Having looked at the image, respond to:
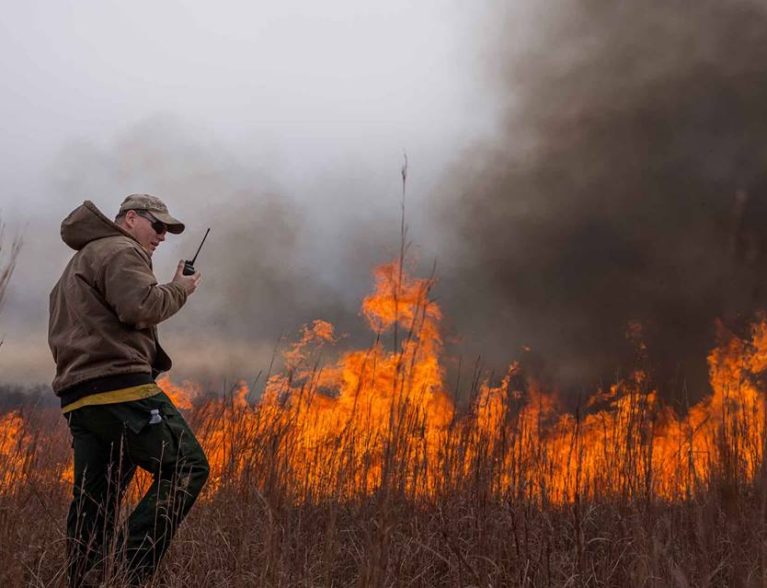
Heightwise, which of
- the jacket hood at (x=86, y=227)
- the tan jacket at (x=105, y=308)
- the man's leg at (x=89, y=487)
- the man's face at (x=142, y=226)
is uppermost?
the man's face at (x=142, y=226)

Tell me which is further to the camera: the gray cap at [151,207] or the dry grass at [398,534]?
the gray cap at [151,207]

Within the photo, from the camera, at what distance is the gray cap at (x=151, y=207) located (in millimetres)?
2980

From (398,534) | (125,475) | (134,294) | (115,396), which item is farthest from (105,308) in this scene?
(398,534)

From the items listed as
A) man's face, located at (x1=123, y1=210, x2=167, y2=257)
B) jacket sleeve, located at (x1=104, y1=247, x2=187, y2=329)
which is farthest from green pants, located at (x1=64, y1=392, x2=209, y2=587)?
man's face, located at (x1=123, y1=210, x2=167, y2=257)

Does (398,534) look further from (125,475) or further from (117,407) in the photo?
(117,407)

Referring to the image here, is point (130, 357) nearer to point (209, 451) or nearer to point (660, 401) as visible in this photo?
point (209, 451)

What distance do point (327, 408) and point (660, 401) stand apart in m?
2.12

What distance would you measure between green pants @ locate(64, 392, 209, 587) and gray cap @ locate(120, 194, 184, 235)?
83 cm

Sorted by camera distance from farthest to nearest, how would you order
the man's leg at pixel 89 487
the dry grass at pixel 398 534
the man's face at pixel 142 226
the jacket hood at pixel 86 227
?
1. the man's face at pixel 142 226
2. the jacket hood at pixel 86 227
3. the man's leg at pixel 89 487
4. the dry grass at pixel 398 534

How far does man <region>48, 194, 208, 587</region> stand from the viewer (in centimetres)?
251

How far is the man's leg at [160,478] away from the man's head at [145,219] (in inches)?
31.0

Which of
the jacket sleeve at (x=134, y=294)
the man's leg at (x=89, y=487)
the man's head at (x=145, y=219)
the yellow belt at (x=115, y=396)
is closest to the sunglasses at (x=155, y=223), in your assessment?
the man's head at (x=145, y=219)

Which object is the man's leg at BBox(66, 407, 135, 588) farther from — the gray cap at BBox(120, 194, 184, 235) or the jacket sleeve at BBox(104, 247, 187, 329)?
the gray cap at BBox(120, 194, 184, 235)

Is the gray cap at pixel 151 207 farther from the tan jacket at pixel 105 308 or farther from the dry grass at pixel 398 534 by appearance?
the dry grass at pixel 398 534
